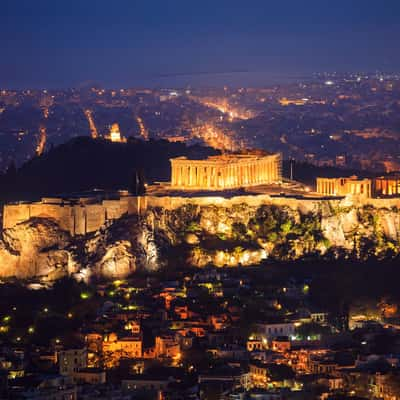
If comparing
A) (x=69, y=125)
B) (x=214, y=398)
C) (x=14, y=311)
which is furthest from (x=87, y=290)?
(x=69, y=125)

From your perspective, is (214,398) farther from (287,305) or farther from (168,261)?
(168,261)

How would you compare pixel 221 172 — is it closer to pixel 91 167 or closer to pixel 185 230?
pixel 185 230

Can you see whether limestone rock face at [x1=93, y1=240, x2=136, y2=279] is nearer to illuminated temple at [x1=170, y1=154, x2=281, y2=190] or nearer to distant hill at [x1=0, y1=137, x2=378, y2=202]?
illuminated temple at [x1=170, y1=154, x2=281, y2=190]

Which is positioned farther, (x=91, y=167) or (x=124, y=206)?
(x=91, y=167)

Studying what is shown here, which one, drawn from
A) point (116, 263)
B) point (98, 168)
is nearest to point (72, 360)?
point (116, 263)

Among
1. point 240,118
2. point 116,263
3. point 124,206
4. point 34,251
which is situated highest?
point 240,118
